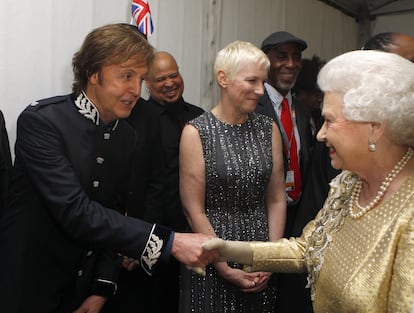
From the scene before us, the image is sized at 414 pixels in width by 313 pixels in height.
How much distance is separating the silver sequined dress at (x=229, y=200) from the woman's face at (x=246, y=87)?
11cm

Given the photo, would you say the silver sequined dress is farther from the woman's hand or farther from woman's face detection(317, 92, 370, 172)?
woman's face detection(317, 92, 370, 172)

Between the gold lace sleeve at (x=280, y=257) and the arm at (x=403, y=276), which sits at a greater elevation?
the arm at (x=403, y=276)

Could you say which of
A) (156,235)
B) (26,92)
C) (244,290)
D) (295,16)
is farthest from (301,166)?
(295,16)

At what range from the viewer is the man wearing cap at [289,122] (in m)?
2.25

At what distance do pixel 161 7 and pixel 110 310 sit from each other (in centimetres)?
178

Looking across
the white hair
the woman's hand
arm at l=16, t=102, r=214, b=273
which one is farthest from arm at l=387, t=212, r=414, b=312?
the woman's hand

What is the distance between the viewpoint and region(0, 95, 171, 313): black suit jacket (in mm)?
1649

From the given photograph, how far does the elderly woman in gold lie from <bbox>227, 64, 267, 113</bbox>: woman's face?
0.81 meters

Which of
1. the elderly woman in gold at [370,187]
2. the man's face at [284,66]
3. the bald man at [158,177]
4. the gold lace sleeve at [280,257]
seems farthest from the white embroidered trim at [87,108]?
the man's face at [284,66]

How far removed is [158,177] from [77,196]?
678 mm

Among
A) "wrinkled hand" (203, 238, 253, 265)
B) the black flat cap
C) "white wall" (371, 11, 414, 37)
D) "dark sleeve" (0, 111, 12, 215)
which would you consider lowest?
"wrinkled hand" (203, 238, 253, 265)

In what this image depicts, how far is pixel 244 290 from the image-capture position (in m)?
2.09

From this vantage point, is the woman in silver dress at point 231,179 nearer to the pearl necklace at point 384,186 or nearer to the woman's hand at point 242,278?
the woman's hand at point 242,278

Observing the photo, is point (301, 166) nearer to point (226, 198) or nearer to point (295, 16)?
point (226, 198)
